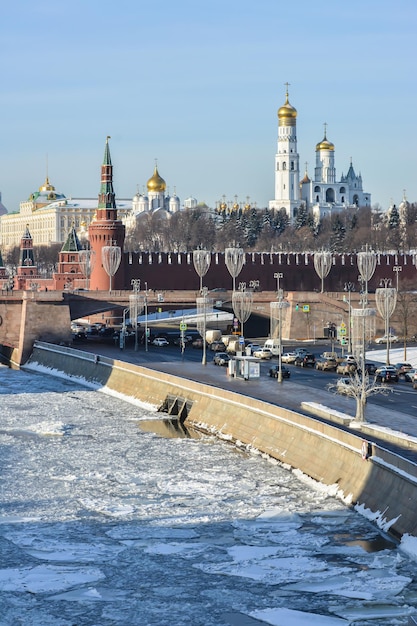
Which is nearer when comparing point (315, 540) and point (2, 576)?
point (2, 576)

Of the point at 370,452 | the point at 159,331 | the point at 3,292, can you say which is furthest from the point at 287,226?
the point at 370,452

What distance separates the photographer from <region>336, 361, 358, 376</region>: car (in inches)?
2665

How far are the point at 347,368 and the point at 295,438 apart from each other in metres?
21.6

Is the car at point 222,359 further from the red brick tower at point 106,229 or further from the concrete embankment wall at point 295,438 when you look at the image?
the red brick tower at point 106,229

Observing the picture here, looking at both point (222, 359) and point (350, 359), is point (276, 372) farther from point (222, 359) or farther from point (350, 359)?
point (222, 359)

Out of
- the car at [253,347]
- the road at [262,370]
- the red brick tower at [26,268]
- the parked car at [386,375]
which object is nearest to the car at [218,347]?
the road at [262,370]

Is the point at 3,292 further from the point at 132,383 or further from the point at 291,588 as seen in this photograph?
the point at 291,588

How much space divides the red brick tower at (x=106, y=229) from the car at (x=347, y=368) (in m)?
48.9

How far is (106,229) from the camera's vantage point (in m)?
118

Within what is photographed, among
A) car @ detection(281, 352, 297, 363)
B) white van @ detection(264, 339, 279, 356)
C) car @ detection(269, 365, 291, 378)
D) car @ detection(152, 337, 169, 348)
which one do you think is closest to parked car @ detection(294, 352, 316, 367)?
car @ detection(281, 352, 297, 363)

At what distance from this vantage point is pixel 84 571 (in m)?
33.6

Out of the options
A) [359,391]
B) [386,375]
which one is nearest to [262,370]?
[386,375]

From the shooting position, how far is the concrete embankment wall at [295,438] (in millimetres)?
36938

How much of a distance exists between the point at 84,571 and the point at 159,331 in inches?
Answer: 2889
